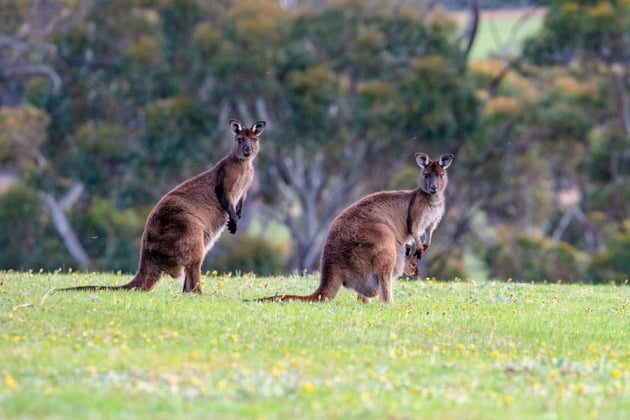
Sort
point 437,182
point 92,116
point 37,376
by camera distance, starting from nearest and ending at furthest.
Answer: point 37,376
point 437,182
point 92,116

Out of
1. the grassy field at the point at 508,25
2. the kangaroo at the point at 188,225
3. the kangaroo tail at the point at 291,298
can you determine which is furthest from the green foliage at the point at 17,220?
the kangaroo tail at the point at 291,298

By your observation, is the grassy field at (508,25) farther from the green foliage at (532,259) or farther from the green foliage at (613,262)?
the green foliage at (613,262)

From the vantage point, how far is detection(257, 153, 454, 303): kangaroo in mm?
11289

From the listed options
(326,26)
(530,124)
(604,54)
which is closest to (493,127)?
(530,124)

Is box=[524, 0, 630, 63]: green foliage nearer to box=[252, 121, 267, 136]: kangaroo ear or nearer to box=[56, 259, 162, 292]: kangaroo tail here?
box=[252, 121, 267, 136]: kangaroo ear

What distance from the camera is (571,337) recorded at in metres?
9.99

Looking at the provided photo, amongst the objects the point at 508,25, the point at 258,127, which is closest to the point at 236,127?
the point at 258,127

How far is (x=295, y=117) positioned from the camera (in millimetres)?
31469

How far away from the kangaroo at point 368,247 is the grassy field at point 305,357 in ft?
0.91

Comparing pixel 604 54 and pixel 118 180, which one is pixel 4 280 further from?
pixel 604 54

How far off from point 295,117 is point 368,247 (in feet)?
66.9

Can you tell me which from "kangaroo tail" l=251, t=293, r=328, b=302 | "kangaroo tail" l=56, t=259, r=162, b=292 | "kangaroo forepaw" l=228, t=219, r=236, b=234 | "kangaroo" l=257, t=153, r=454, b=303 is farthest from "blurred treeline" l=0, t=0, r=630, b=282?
"kangaroo tail" l=251, t=293, r=328, b=302

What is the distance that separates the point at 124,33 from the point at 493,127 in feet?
36.4

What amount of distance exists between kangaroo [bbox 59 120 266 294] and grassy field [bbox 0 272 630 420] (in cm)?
34
